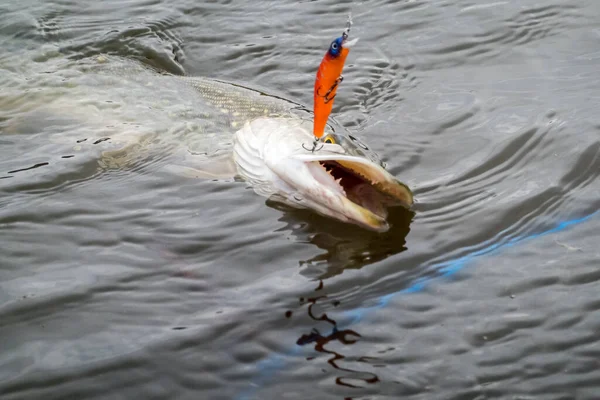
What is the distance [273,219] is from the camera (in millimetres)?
3607

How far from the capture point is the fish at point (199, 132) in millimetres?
3408

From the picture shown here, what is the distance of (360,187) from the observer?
11.3ft

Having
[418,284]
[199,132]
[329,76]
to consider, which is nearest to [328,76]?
[329,76]

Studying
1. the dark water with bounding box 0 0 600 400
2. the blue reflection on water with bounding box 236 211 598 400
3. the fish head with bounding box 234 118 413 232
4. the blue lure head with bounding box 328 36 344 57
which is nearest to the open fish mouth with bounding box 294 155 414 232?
the fish head with bounding box 234 118 413 232

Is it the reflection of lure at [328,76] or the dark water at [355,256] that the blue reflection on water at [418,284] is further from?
the reflection of lure at [328,76]

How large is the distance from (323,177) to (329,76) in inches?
23.6

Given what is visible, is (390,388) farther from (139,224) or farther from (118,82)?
(118,82)

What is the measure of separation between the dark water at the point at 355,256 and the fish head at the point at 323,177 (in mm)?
107

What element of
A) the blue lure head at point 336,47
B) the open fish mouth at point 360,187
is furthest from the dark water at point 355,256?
the blue lure head at point 336,47

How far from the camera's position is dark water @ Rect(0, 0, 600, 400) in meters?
2.51

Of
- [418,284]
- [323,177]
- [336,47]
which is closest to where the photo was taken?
[336,47]

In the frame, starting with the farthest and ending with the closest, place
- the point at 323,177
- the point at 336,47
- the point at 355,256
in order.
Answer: the point at 323,177 → the point at 355,256 → the point at 336,47

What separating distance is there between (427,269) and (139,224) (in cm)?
153

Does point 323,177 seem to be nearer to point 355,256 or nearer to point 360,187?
point 360,187
